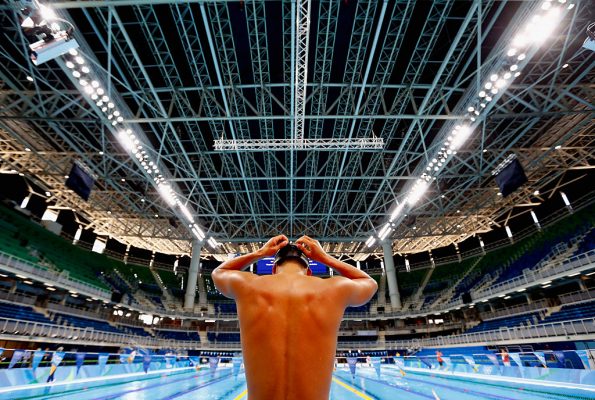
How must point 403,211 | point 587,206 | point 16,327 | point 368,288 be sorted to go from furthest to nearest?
point 587,206, point 403,211, point 16,327, point 368,288

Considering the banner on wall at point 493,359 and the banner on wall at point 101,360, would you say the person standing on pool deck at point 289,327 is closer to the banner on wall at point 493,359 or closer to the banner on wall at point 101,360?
the banner on wall at point 493,359

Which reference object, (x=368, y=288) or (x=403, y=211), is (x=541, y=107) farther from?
(x=368, y=288)

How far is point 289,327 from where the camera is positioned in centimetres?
136

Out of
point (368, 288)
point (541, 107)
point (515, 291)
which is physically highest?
point (541, 107)

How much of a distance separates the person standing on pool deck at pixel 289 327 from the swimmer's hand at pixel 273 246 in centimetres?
14

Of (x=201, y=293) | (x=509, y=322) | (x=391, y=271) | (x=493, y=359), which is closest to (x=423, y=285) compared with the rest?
(x=391, y=271)

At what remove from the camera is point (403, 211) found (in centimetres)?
2441

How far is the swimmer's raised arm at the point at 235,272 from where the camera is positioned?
1.54m

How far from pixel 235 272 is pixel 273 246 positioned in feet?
0.92

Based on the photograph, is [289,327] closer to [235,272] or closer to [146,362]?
[235,272]

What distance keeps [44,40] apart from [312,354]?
12.4 m

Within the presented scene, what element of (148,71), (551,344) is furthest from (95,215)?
(551,344)

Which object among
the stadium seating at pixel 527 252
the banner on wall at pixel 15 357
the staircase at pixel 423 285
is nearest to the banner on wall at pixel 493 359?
the banner on wall at pixel 15 357

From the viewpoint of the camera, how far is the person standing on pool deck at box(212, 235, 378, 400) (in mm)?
1269
